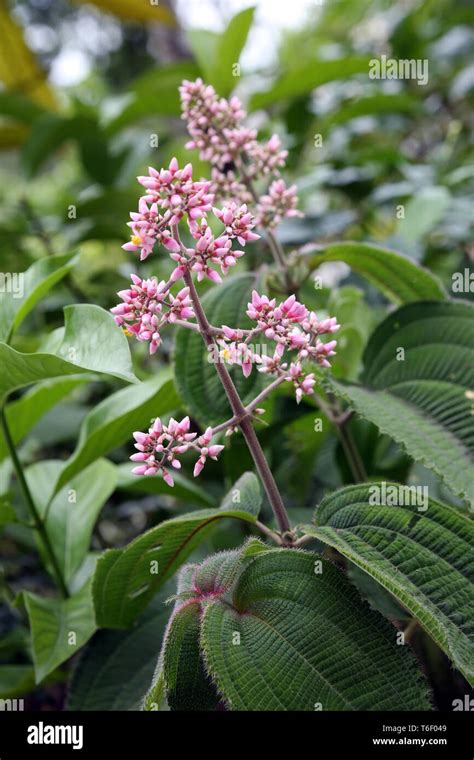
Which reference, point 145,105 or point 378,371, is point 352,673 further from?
point 145,105

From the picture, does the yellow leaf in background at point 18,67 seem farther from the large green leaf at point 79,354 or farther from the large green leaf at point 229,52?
the large green leaf at point 79,354

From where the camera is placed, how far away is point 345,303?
1116 mm

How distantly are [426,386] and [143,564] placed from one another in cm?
40

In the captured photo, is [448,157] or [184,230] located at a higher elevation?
[448,157]

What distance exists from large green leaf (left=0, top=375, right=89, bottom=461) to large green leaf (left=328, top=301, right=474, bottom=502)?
1.27 ft

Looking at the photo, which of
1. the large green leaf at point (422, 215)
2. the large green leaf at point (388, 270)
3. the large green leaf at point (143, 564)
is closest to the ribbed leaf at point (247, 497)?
the large green leaf at point (143, 564)

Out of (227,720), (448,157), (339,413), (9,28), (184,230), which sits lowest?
(227,720)

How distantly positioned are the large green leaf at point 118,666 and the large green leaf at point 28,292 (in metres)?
0.40

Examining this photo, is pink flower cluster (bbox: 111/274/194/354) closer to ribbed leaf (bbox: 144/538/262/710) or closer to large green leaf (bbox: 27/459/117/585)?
ribbed leaf (bbox: 144/538/262/710)

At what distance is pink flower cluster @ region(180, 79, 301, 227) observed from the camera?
96 cm

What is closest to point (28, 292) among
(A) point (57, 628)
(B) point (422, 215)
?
(A) point (57, 628)

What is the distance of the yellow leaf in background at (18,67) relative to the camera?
3293mm

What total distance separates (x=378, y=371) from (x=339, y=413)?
0.09 meters

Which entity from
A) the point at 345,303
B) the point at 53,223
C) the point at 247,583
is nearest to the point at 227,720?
the point at 247,583
